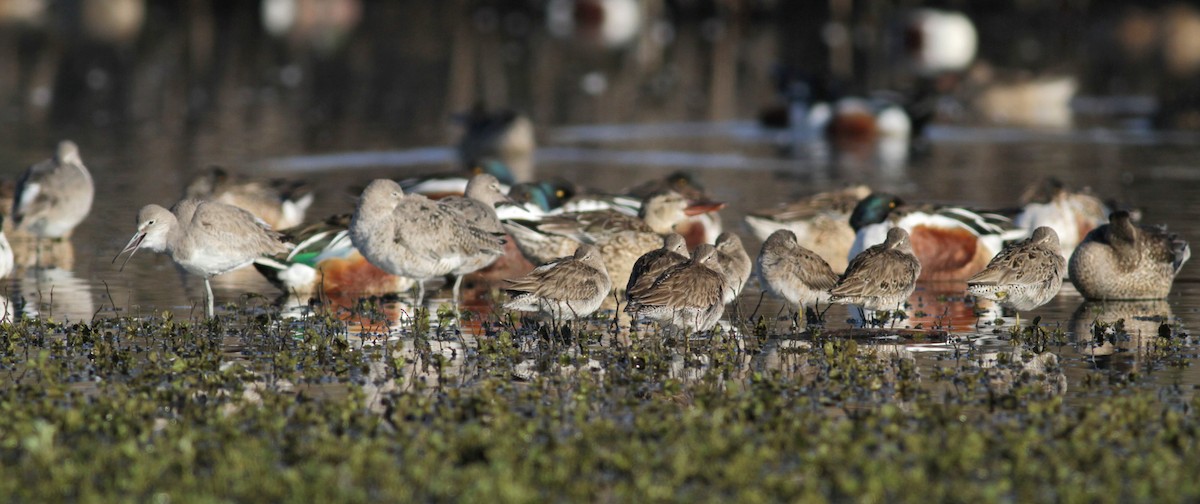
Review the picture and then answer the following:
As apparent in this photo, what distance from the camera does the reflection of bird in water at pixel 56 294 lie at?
10750 mm

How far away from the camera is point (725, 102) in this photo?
30.7 metres

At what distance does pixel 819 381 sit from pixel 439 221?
11.1 feet

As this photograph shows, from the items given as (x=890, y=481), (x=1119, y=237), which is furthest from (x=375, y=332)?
(x=1119, y=237)

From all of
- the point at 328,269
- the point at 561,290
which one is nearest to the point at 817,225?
the point at 328,269

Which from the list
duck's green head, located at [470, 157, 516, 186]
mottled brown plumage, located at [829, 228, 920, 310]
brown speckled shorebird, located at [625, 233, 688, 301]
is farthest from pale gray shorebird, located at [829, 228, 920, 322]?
duck's green head, located at [470, 157, 516, 186]

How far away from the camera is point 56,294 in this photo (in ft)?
38.2

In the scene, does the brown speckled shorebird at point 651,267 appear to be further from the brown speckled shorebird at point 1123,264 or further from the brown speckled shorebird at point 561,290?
the brown speckled shorebird at point 1123,264

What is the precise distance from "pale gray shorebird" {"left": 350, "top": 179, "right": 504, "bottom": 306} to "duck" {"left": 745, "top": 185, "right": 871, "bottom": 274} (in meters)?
3.45

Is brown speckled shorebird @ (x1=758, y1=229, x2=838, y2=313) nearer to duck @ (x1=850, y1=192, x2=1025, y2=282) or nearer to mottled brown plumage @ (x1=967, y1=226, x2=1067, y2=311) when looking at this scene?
mottled brown plumage @ (x1=967, y1=226, x2=1067, y2=311)

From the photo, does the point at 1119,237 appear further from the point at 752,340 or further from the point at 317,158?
the point at 317,158

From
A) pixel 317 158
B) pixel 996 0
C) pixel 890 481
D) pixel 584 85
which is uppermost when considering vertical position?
pixel 996 0

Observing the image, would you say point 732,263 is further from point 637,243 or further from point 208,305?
point 208,305

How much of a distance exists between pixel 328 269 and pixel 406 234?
1553 millimetres

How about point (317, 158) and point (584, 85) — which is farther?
point (584, 85)
